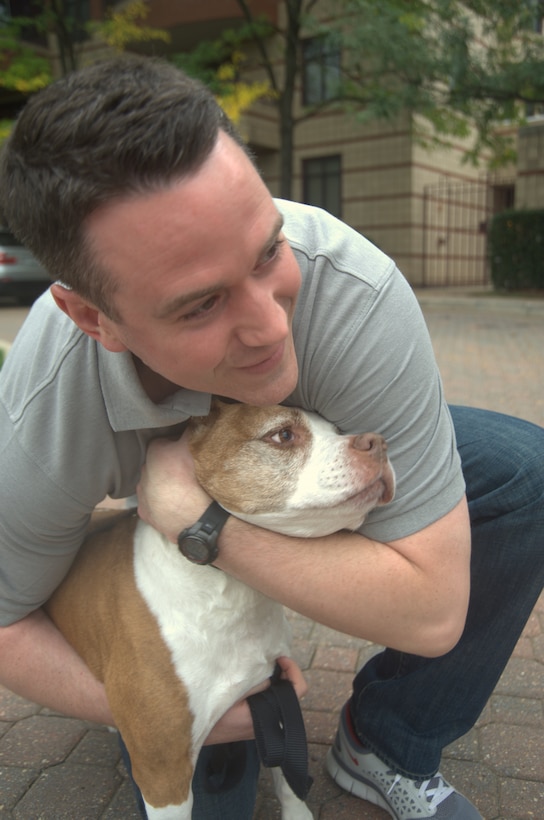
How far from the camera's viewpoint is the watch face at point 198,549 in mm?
→ 1880

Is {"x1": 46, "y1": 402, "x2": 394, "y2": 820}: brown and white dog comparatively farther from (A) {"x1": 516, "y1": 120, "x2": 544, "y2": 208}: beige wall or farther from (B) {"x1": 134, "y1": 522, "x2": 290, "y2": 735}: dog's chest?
(A) {"x1": 516, "y1": 120, "x2": 544, "y2": 208}: beige wall

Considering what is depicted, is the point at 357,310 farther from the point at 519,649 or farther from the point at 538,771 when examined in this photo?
the point at 519,649

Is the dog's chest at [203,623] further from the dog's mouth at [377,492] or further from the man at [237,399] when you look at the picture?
the dog's mouth at [377,492]

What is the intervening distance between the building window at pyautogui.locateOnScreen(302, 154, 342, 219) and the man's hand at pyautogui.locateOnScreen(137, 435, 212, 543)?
58.3 ft

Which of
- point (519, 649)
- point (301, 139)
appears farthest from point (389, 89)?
point (519, 649)

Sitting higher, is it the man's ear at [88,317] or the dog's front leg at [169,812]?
the man's ear at [88,317]

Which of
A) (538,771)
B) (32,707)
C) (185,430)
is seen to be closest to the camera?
(185,430)

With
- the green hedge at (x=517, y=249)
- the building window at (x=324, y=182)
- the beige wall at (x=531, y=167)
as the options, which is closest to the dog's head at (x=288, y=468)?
the green hedge at (x=517, y=249)

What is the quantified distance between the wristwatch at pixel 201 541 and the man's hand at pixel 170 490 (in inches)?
1.6

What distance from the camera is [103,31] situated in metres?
15.0

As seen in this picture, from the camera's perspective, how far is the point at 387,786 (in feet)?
7.64

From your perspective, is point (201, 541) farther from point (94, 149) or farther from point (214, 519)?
point (94, 149)

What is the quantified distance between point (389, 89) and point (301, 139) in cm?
614

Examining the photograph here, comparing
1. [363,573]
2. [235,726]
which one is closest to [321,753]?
[235,726]
